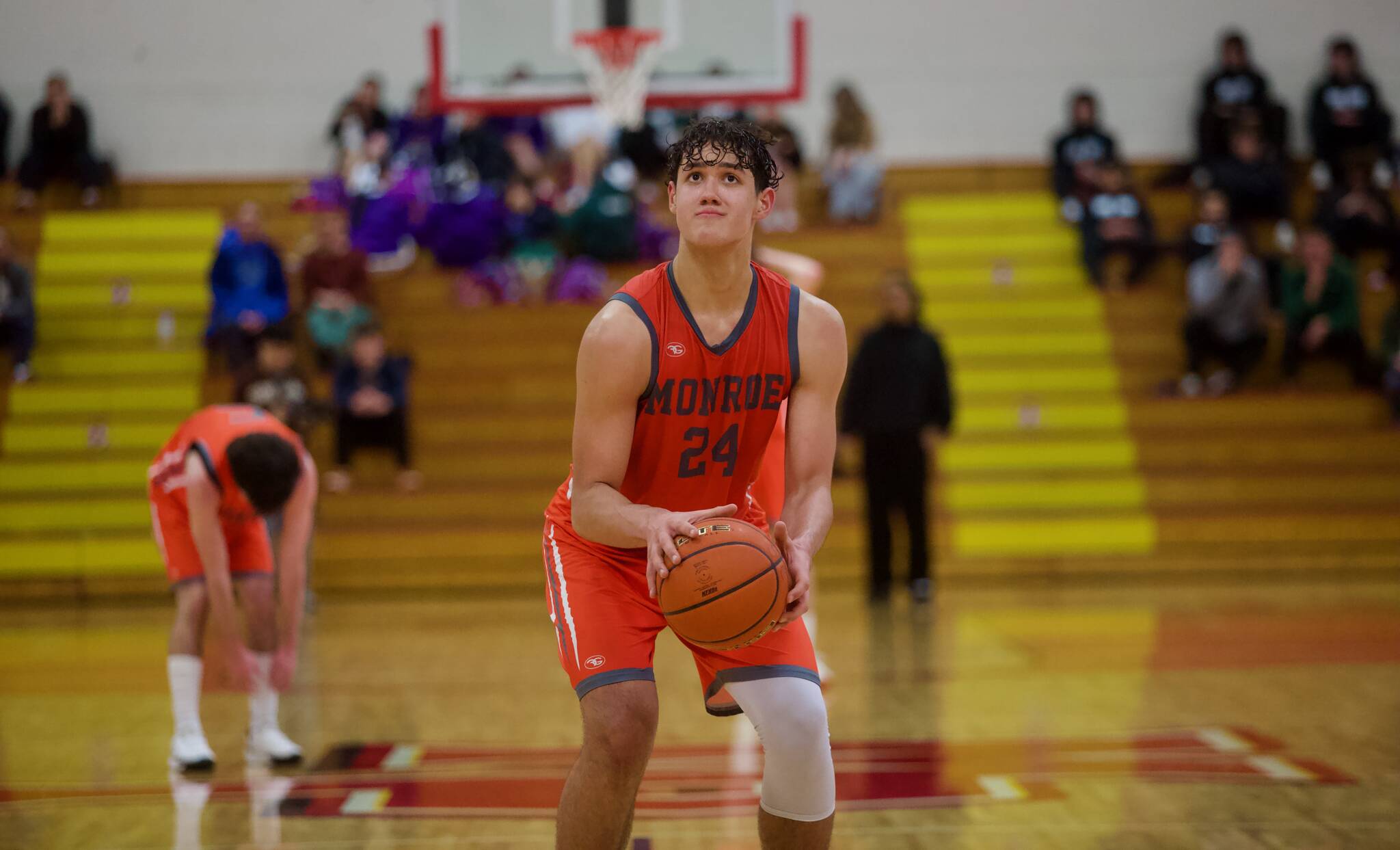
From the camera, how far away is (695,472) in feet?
9.86

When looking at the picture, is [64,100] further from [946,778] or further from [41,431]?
[946,778]

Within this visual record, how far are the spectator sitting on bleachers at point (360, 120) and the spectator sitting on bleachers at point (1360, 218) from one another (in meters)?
9.07

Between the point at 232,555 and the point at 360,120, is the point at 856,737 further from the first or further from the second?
the point at 360,120

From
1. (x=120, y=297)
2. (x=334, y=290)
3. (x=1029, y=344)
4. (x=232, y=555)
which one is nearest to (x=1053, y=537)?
(x=1029, y=344)

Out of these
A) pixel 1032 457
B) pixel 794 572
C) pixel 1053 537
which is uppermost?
pixel 794 572

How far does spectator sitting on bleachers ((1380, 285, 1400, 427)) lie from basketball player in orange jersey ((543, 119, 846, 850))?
9.13m

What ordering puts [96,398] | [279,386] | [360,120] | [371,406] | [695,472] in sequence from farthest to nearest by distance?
[360,120]
[96,398]
[371,406]
[279,386]
[695,472]

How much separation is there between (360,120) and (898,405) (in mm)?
7475

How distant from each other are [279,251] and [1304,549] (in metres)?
8.48

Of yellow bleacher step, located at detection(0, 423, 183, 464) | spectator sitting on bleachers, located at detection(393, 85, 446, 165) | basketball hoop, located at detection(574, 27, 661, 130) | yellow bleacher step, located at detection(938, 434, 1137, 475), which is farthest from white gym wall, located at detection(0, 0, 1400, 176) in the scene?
basketball hoop, located at detection(574, 27, 661, 130)

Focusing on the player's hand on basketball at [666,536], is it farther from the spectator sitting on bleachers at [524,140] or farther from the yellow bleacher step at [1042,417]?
the spectator sitting on bleachers at [524,140]

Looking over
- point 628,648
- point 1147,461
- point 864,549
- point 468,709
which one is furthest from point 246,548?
point 1147,461

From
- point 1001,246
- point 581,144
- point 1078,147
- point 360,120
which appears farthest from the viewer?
point 1078,147

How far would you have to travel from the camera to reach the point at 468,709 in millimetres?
5676
